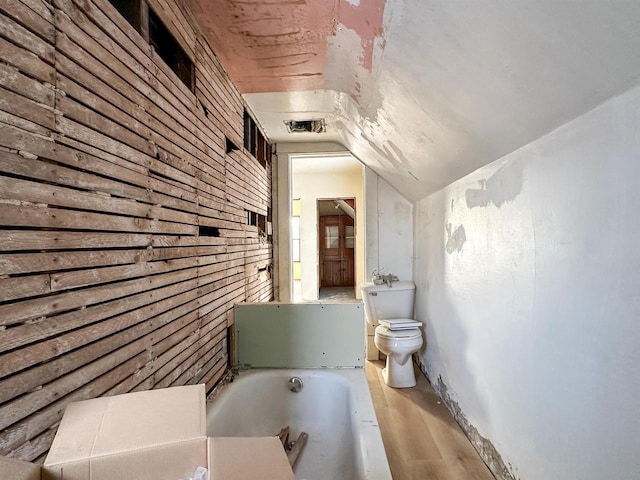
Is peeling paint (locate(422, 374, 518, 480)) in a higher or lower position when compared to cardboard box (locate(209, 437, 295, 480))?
lower

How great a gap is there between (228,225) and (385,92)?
1125 millimetres

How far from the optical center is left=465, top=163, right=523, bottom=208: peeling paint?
53.3 inches

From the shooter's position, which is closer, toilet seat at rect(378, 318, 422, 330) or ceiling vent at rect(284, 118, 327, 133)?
toilet seat at rect(378, 318, 422, 330)

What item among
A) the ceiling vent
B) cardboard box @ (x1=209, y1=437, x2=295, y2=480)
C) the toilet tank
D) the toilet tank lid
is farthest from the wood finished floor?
the ceiling vent

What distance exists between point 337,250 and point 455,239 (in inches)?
Result: 223

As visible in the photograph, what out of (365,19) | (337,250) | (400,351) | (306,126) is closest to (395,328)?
(400,351)

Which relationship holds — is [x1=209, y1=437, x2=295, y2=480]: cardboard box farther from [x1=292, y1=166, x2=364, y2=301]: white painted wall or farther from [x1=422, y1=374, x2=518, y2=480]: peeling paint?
[x1=292, y1=166, x2=364, y2=301]: white painted wall

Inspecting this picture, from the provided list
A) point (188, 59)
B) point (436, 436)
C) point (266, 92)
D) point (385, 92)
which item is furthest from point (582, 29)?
point (436, 436)

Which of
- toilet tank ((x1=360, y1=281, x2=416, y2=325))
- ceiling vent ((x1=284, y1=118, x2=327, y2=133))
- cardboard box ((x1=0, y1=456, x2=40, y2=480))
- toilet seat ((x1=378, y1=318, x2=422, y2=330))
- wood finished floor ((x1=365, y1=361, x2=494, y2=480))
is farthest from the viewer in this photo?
toilet tank ((x1=360, y1=281, x2=416, y2=325))

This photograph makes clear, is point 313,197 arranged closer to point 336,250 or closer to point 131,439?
point 336,250

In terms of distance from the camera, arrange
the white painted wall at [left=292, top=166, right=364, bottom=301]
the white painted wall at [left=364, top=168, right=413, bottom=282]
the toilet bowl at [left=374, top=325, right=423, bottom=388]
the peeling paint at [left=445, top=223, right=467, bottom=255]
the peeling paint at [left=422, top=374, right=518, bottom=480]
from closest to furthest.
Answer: the peeling paint at [left=422, top=374, right=518, bottom=480] → the peeling paint at [left=445, top=223, right=467, bottom=255] → the toilet bowl at [left=374, top=325, right=423, bottom=388] → the white painted wall at [left=364, top=168, right=413, bottom=282] → the white painted wall at [left=292, top=166, right=364, bottom=301]

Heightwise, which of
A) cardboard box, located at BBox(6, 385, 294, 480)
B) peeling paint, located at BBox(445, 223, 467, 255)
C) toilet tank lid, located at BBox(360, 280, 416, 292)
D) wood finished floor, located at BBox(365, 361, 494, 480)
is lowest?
wood finished floor, located at BBox(365, 361, 494, 480)

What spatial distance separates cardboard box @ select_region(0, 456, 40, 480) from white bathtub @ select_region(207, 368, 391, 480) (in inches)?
40.3

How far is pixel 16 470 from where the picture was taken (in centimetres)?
46
